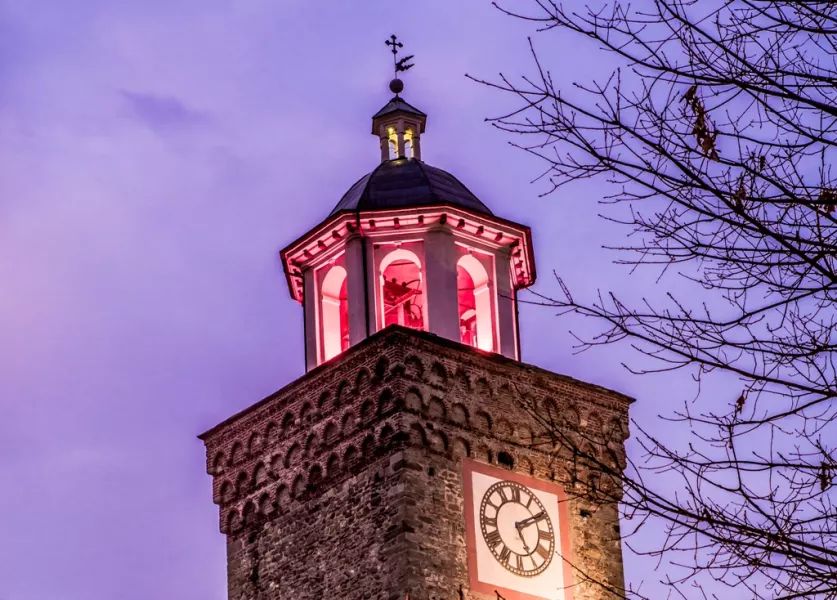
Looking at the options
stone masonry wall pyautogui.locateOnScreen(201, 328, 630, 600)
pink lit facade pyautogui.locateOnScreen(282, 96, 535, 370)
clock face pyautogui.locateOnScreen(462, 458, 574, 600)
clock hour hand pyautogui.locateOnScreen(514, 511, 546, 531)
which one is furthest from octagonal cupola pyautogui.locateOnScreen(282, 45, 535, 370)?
clock hour hand pyautogui.locateOnScreen(514, 511, 546, 531)

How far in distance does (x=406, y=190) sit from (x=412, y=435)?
4.01 meters

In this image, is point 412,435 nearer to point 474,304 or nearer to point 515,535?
point 515,535

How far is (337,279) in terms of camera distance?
92.2ft

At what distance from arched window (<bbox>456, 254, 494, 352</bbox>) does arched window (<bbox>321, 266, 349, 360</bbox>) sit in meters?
1.62

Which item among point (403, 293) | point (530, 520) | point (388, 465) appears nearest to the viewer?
point (388, 465)

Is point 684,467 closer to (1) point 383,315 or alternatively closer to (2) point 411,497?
(2) point 411,497

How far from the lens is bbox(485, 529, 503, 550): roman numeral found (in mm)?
25609

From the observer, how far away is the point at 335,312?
28.0 metres

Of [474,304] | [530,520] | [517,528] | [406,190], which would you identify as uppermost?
[406,190]

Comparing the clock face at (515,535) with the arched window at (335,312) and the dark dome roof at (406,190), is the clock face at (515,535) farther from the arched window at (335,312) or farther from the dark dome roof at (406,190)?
the dark dome roof at (406,190)

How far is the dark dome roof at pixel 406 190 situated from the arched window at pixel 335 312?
950 mm

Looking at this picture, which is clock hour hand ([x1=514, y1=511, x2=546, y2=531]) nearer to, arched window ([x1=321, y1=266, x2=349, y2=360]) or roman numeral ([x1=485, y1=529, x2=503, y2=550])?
roman numeral ([x1=485, y1=529, x2=503, y2=550])

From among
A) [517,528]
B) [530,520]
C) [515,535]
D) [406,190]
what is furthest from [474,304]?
[515,535]

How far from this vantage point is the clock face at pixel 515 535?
25.5 m
